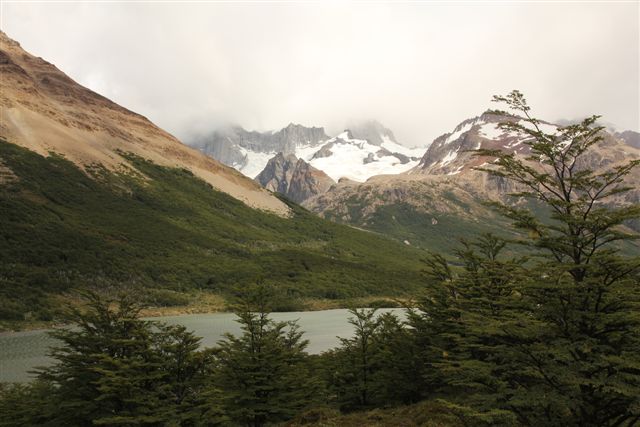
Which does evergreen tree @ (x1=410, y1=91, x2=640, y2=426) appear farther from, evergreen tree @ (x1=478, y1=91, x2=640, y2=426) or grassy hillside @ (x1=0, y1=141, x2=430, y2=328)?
grassy hillside @ (x1=0, y1=141, x2=430, y2=328)


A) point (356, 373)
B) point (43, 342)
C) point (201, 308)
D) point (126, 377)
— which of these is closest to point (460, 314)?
point (356, 373)

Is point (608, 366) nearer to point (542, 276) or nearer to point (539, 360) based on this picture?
point (539, 360)

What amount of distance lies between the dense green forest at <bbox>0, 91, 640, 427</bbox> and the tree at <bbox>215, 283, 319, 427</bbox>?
0.08 metres

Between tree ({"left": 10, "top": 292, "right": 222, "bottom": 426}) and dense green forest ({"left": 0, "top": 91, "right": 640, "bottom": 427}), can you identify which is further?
tree ({"left": 10, "top": 292, "right": 222, "bottom": 426})

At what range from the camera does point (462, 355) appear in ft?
68.2

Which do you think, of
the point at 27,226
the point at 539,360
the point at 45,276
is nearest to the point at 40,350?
the point at 45,276

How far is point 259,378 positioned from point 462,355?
402 inches

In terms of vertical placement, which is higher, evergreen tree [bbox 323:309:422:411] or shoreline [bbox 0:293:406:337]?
shoreline [bbox 0:293:406:337]

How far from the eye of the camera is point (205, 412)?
58.5 ft

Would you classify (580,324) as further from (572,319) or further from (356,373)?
(356,373)

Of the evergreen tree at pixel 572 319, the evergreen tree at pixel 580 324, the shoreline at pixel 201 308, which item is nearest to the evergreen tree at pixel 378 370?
the evergreen tree at pixel 572 319

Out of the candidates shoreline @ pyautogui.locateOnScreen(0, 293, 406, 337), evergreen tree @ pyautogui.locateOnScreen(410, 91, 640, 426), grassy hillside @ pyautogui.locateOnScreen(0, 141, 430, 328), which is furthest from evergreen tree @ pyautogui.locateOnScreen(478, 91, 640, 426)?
grassy hillside @ pyautogui.locateOnScreen(0, 141, 430, 328)

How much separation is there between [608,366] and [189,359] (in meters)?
15.6

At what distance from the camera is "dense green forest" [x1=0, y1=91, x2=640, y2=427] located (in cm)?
1165
